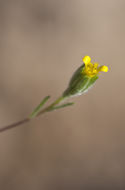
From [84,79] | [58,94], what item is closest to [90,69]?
[84,79]

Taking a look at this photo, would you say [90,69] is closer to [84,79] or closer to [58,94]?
[84,79]

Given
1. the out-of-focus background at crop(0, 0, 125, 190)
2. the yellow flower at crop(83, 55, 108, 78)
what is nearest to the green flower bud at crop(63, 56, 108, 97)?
the yellow flower at crop(83, 55, 108, 78)

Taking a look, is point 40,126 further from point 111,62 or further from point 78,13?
point 78,13

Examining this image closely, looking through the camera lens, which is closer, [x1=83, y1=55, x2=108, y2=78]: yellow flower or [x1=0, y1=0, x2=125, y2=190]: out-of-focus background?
[x1=83, y1=55, x2=108, y2=78]: yellow flower

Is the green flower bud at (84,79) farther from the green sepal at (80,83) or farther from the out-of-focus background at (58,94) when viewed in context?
the out-of-focus background at (58,94)

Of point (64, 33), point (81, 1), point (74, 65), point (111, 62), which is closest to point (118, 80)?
point (111, 62)

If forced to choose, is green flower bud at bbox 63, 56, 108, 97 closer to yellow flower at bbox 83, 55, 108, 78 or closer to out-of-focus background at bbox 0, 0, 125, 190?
yellow flower at bbox 83, 55, 108, 78

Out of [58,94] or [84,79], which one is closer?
[84,79]

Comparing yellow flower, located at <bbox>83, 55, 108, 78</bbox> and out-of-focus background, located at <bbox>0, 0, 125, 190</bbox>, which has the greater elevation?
yellow flower, located at <bbox>83, 55, 108, 78</bbox>
